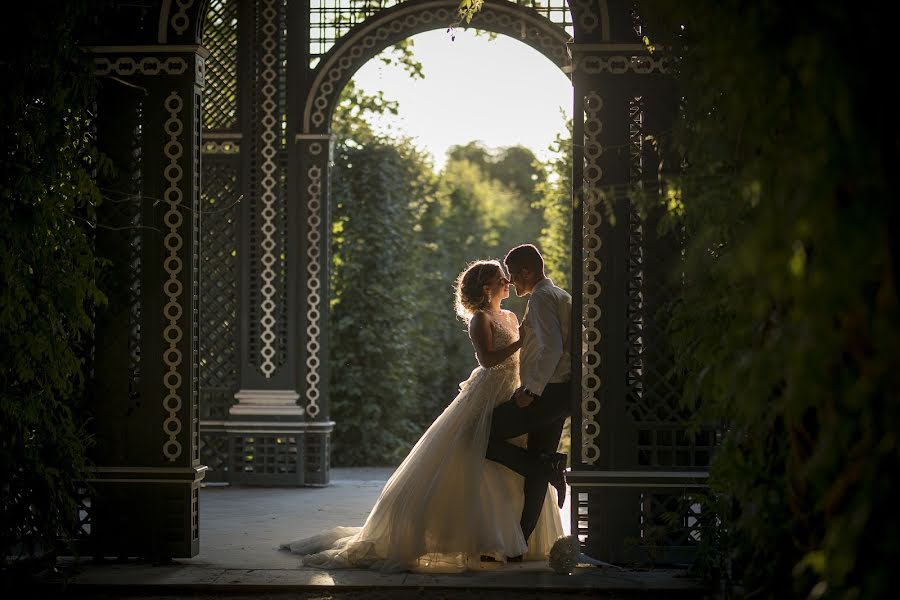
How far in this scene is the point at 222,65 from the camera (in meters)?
11.4

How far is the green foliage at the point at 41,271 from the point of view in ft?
18.0

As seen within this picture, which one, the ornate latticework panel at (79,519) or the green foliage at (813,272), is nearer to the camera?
the green foliage at (813,272)

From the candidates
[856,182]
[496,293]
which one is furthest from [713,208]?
[496,293]

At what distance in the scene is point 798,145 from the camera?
9.13 ft

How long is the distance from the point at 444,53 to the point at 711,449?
15.8m

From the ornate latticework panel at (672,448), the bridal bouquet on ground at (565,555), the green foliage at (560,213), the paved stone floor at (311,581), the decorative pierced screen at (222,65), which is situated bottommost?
the paved stone floor at (311,581)

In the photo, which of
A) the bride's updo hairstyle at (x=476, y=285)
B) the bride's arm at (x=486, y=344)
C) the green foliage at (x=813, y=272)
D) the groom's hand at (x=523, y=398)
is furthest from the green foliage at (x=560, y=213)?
the green foliage at (x=813, y=272)

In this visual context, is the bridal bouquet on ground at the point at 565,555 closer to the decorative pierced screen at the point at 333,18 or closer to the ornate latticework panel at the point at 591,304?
the ornate latticework panel at the point at 591,304

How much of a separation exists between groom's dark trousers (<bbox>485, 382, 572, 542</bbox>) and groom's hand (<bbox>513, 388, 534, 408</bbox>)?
0.21ft

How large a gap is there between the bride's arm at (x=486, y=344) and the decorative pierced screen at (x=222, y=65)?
5475 mm

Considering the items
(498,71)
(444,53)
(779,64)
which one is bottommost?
(779,64)

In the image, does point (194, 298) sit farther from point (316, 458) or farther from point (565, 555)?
point (316, 458)

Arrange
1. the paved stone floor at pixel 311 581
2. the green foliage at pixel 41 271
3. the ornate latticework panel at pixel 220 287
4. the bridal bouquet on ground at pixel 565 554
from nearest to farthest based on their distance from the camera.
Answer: the green foliage at pixel 41 271
the paved stone floor at pixel 311 581
the bridal bouquet on ground at pixel 565 554
the ornate latticework panel at pixel 220 287

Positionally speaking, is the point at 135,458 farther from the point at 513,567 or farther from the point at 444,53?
the point at 444,53
